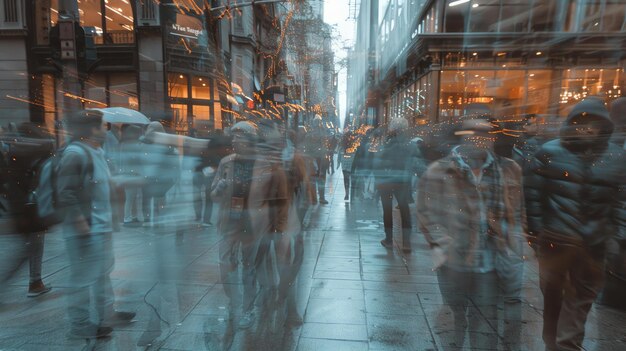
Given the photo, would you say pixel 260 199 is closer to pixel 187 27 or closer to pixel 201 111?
pixel 201 111

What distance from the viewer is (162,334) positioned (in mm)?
3191

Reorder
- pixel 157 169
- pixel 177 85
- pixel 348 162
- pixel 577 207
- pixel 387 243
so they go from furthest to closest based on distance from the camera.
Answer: pixel 177 85 < pixel 348 162 < pixel 387 243 < pixel 157 169 < pixel 577 207

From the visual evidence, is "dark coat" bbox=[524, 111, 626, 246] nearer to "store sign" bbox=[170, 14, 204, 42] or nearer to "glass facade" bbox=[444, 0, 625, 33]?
"glass facade" bbox=[444, 0, 625, 33]

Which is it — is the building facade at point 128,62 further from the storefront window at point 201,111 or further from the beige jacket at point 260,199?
the beige jacket at point 260,199

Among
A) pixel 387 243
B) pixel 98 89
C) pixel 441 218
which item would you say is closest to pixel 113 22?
pixel 98 89

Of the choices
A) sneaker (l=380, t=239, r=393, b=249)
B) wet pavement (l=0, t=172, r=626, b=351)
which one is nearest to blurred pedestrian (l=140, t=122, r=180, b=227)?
wet pavement (l=0, t=172, r=626, b=351)

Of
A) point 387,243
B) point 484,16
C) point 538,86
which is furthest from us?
point 484,16

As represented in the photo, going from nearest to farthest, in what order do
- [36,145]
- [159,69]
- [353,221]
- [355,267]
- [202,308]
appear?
[202,308] → [36,145] → [355,267] → [353,221] → [159,69]

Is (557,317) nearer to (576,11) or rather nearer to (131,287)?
(131,287)

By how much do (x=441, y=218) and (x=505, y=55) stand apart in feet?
44.9

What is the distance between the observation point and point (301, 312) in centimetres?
364

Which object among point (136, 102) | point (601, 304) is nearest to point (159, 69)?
point (136, 102)

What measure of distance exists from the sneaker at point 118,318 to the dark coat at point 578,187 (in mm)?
3485

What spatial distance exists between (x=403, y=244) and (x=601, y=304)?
8.23 ft
